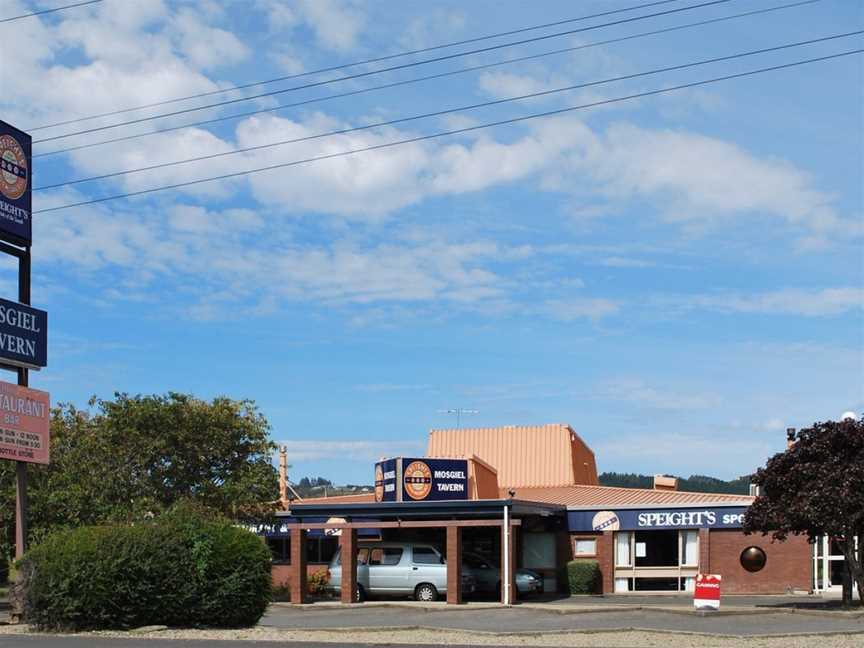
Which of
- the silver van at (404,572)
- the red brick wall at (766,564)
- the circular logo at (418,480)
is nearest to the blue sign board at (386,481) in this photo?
the circular logo at (418,480)

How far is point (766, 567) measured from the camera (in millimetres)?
36250

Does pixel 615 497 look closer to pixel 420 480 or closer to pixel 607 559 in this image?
pixel 607 559

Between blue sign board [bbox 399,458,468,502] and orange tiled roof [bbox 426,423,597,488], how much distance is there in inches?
387

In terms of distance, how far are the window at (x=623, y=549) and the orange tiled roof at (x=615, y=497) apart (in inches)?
38.4

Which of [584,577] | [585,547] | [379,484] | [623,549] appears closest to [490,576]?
[584,577]

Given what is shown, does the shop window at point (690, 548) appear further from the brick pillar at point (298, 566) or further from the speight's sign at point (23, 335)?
the speight's sign at point (23, 335)

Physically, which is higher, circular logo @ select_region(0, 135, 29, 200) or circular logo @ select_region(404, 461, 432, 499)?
circular logo @ select_region(0, 135, 29, 200)

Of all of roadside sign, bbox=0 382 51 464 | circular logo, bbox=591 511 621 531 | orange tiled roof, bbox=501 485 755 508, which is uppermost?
roadside sign, bbox=0 382 51 464

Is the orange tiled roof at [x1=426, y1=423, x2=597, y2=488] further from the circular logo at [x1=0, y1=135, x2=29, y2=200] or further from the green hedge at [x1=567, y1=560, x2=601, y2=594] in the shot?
the circular logo at [x1=0, y1=135, x2=29, y2=200]

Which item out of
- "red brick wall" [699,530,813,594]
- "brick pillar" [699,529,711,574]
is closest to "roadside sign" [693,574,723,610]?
"red brick wall" [699,530,813,594]

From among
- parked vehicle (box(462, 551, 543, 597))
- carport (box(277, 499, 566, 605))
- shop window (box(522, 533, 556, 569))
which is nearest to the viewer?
carport (box(277, 499, 566, 605))

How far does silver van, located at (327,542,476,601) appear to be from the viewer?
112ft

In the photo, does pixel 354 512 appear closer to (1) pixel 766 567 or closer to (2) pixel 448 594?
(2) pixel 448 594

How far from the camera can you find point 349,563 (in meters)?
34.6
